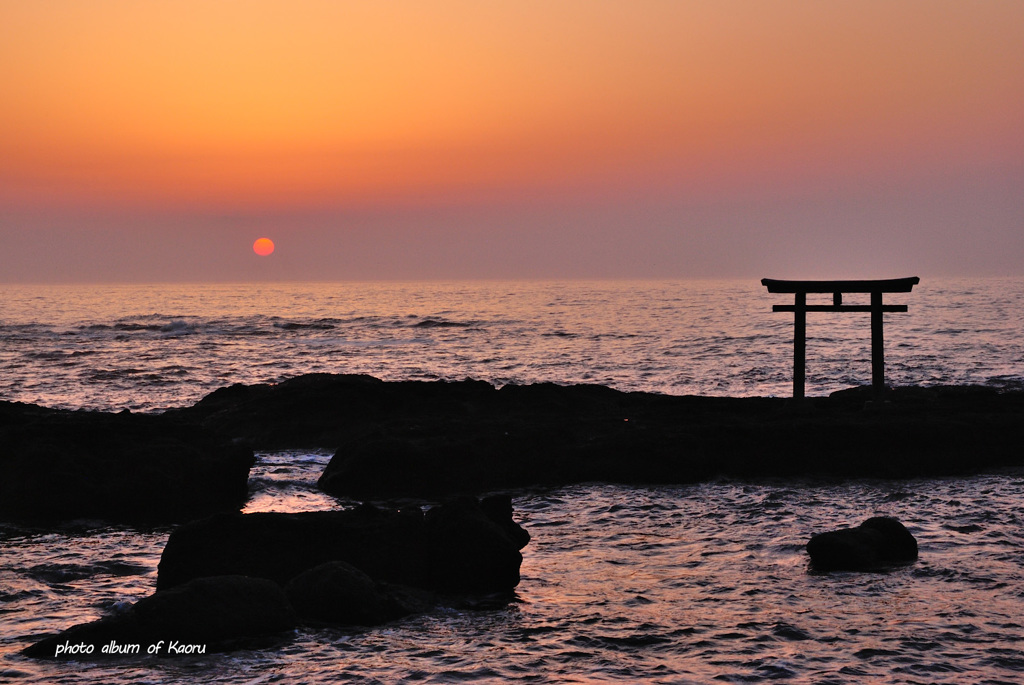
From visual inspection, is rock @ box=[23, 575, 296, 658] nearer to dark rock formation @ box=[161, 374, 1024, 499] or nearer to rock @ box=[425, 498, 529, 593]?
rock @ box=[425, 498, 529, 593]

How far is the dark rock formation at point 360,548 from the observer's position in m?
8.86

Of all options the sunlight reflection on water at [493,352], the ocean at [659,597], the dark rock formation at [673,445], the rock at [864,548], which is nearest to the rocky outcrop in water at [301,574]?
the ocean at [659,597]

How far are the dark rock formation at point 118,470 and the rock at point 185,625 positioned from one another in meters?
5.37

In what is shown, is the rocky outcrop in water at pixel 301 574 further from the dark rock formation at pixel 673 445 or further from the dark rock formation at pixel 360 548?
the dark rock formation at pixel 673 445

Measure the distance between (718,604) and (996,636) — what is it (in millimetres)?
2310

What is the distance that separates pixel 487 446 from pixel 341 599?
280 inches

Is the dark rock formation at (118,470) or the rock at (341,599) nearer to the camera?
the rock at (341,599)

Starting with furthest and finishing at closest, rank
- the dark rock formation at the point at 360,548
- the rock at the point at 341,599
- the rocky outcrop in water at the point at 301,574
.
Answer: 1. the dark rock formation at the point at 360,548
2. the rock at the point at 341,599
3. the rocky outcrop in water at the point at 301,574

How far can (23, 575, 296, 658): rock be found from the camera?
23.6 feet

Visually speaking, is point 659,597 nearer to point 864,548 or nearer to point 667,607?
point 667,607

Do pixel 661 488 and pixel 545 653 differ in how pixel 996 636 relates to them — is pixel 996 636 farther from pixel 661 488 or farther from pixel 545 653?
pixel 661 488

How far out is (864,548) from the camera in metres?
9.59

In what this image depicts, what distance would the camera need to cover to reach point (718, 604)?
8516 millimetres

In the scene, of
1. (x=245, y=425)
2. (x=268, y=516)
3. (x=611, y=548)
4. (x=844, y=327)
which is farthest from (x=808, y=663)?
(x=844, y=327)
